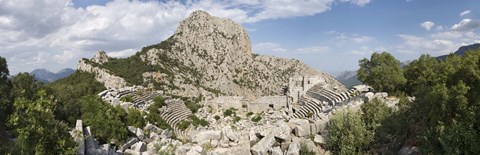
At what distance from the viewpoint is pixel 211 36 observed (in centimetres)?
11275

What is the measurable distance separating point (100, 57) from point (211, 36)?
3861 cm

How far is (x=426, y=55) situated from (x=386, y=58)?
271 inches

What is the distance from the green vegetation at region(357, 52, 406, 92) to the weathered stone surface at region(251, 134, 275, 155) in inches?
727

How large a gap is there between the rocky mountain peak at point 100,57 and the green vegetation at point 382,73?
63.0 metres

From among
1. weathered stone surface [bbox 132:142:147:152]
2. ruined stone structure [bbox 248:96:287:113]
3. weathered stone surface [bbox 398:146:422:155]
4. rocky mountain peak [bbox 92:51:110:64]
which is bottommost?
ruined stone structure [bbox 248:96:287:113]

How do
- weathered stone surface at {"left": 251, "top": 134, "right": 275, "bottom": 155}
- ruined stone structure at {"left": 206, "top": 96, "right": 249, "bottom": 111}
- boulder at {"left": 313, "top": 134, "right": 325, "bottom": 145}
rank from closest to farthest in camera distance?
weathered stone surface at {"left": 251, "top": 134, "right": 275, "bottom": 155}, boulder at {"left": 313, "top": 134, "right": 325, "bottom": 145}, ruined stone structure at {"left": 206, "top": 96, "right": 249, "bottom": 111}

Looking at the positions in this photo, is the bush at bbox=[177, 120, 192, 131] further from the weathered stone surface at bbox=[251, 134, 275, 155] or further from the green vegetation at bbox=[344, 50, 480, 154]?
the weathered stone surface at bbox=[251, 134, 275, 155]

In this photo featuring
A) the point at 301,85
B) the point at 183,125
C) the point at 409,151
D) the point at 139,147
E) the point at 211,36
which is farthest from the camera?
the point at 211,36

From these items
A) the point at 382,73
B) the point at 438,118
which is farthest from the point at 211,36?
the point at 438,118

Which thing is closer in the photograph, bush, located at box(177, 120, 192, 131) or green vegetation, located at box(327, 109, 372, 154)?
green vegetation, located at box(327, 109, 372, 154)

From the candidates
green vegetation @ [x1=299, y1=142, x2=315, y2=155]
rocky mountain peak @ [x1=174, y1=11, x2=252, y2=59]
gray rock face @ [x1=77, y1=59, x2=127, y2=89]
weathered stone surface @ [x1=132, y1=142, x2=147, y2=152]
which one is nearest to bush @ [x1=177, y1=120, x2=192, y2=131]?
weathered stone surface @ [x1=132, y1=142, x2=147, y2=152]

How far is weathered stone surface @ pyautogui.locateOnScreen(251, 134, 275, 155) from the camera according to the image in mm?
14531

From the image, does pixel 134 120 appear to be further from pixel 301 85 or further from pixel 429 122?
pixel 301 85

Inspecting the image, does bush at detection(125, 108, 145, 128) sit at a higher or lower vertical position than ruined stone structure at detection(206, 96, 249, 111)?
higher
